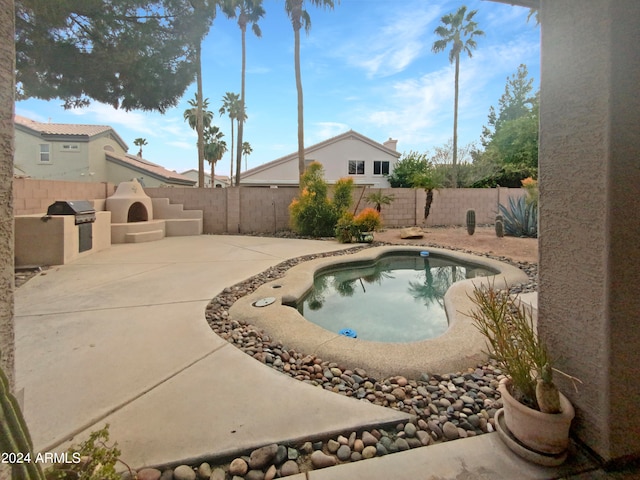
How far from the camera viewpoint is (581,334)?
5.13 feet

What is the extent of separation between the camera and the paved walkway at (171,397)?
160 cm

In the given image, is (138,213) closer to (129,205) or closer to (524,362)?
(129,205)

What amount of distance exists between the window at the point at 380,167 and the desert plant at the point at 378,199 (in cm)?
1053

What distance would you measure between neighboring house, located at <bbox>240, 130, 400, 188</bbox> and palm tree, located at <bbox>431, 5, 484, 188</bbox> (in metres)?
5.35

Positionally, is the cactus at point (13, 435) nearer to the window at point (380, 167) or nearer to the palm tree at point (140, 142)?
the window at point (380, 167)

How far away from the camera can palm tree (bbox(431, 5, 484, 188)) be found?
2094cm

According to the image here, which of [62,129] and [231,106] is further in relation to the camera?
[231,106]

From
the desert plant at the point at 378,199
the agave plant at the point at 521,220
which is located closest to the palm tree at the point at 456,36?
the desert plant at the point at 378,199

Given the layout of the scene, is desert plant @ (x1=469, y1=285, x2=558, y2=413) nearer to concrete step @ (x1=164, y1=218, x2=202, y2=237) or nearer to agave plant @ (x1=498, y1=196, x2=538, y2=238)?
agave plant @ (x1=498, y1=196, x2=538, y2=238)

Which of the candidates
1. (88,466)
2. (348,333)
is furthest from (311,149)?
(88,466)

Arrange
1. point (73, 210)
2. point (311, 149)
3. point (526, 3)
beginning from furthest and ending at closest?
point (311, 149), point (73, 210), point (526, 3)

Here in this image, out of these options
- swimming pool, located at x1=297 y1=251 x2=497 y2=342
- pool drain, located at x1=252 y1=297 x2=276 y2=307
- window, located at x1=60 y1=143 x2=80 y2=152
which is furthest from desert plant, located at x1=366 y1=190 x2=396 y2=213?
window, located at x1=60 y1=143 x2=80 y2=152

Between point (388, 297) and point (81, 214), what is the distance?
7.20m

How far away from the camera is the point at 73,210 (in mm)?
6926
